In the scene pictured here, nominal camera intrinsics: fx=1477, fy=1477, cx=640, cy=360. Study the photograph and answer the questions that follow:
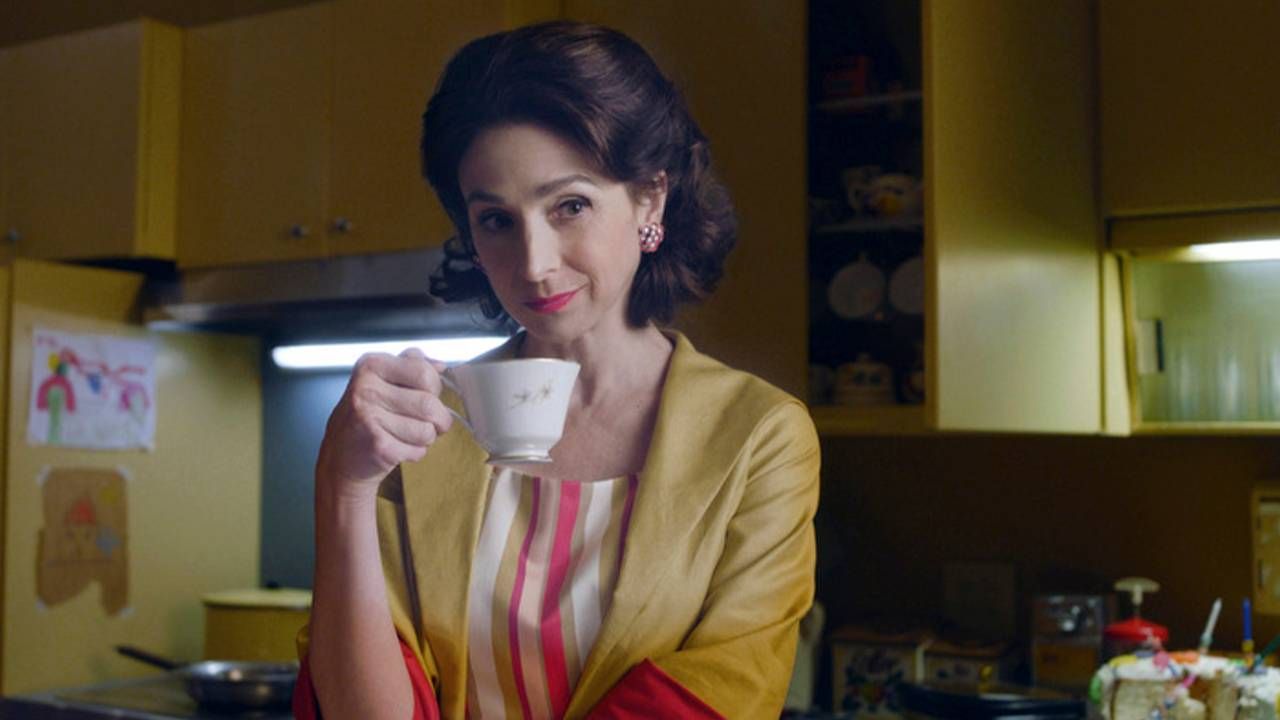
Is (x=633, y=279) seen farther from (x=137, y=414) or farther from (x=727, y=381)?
(x=137, y=414)

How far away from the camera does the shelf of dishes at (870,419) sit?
6.20ft

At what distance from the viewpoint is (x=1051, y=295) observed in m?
1.93

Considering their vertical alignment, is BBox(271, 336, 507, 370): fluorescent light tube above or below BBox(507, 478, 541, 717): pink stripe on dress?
above

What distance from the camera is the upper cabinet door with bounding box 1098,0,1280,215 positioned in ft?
6.19

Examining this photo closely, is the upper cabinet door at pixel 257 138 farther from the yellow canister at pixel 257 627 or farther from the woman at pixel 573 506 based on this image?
the woman at pixel 573 506

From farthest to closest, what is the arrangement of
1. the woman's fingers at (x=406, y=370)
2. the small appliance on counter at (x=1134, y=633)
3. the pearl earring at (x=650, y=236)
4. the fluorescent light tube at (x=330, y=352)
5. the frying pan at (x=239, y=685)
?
the fluorescent light tube at (x=330, y=352), the frying pan at (x=239, y=685), the small appliance on counter at (x=1134, y=633), the pearl earring at (x=650, y=236), the woman's fingers at (x=406, y=370)

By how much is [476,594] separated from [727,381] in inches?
10.3

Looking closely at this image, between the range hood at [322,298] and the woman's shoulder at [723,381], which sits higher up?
the range hood at [322,298]

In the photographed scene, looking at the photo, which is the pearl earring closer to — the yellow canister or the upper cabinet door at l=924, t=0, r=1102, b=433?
the upper cabinet door at l=924, t=0, r=1102, b=433

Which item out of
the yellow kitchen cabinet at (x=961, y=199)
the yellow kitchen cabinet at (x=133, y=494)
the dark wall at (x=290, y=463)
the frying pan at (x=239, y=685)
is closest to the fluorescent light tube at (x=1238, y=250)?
the yellow kitchen cabinet at (x=961, y=199)

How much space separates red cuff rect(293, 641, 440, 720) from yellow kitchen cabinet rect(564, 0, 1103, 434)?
2.55 feet

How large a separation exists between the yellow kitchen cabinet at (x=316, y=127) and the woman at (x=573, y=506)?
1.07 meters

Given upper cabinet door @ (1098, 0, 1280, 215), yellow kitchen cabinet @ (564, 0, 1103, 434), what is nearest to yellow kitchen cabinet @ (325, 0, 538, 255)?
yellow kitchen cabinet @ (564, 0, 1103, 434)

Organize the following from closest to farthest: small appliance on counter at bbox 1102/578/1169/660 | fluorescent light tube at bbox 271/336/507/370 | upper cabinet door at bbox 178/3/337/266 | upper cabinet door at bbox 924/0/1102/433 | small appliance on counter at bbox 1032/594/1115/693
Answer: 1. upper cabinet door at bbox 924/0/1102/433
2. small appliance on counter at bbox 1102/578/1169/660
3. small appliance on counter at bbox 1032/594/1115/693
4. upper cabinet door at bbox 178/3/337/266
5. fluorescent light tube at bbox 271/336/507/370
